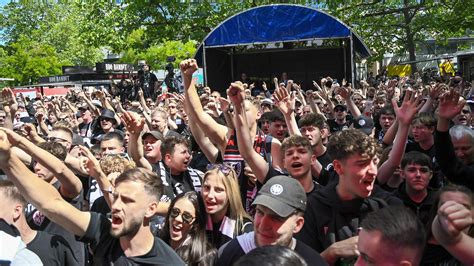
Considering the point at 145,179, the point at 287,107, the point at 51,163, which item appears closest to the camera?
the point at 145,179

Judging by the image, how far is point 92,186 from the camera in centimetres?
501

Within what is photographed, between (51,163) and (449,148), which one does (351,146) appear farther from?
(51,163)

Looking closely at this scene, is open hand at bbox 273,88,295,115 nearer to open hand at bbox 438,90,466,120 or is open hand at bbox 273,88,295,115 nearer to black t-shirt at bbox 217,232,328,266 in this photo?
open hand at bbox 438,90,466,120

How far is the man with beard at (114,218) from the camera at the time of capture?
320 cm

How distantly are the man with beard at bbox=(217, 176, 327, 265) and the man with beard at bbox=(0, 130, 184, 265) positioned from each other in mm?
481

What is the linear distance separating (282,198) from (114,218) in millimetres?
964

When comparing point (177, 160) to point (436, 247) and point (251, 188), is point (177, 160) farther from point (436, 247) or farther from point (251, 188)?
point (436, 247)

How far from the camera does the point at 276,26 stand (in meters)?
16.6

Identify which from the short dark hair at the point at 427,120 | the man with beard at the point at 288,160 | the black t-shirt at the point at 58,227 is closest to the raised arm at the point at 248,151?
the man with beard at the point at 288,160

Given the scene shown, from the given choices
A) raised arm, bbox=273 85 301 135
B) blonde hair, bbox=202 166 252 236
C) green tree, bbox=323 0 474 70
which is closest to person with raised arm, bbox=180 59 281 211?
raised arm, bbox=273 85 301 135

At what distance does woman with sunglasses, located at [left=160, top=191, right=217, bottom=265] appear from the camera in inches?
146

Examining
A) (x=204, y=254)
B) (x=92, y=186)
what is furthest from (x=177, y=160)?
(x=204, y=254)

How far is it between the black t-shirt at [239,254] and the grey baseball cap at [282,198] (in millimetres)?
192

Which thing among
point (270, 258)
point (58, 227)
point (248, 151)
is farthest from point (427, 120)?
point (270, 258)
